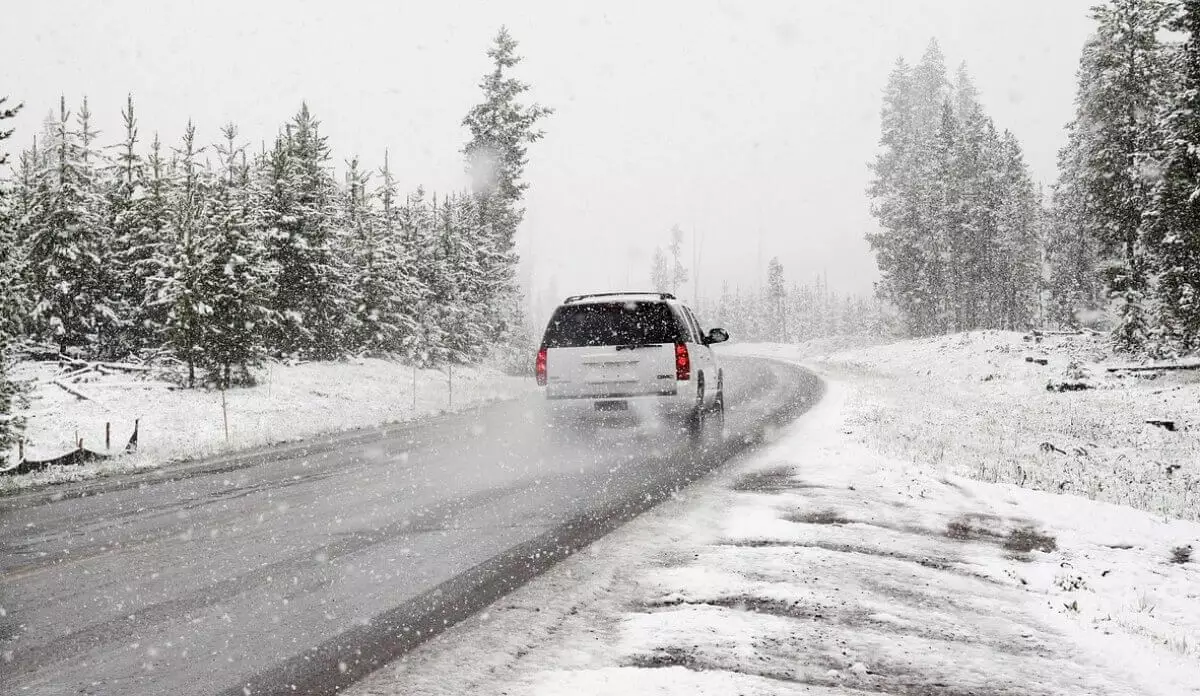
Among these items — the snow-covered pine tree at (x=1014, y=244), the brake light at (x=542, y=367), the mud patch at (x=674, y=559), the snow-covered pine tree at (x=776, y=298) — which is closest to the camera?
the mud patch at (x=674, y=559)

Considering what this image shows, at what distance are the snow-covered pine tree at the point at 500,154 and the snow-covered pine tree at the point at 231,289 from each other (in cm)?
1719

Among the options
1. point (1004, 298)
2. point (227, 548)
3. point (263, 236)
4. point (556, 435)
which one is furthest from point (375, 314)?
point (1004, 298)

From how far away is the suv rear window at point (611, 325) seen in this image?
35.7ft

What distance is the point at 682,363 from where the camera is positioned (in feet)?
35.2

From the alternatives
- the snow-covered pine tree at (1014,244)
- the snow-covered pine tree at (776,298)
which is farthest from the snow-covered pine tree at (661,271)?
the snow-covered pine tree at (1014,244)

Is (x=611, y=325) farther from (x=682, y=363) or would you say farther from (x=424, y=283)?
(x=424, y=283)

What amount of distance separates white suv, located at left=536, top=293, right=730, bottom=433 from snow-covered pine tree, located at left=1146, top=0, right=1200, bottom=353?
47.2ft

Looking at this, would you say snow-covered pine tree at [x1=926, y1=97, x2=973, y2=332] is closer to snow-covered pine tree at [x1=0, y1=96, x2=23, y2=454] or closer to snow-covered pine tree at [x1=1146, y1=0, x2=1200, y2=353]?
snow-covered pine tree at [x1=1146, y1=0, x2=1200, y2=353]

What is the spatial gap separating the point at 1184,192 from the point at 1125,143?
32.5ft

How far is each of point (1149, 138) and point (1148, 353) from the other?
23.3 feet

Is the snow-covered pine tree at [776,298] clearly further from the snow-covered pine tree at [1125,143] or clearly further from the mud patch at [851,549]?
the mud patch at [851,549]

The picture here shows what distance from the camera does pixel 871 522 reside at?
637cm

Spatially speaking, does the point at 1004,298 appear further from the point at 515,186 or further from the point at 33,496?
the point at 33,496

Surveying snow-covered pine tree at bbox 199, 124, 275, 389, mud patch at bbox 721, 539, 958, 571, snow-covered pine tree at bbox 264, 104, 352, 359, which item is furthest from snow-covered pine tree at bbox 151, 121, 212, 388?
mud patch at bbox 721, 539, 958, 571
